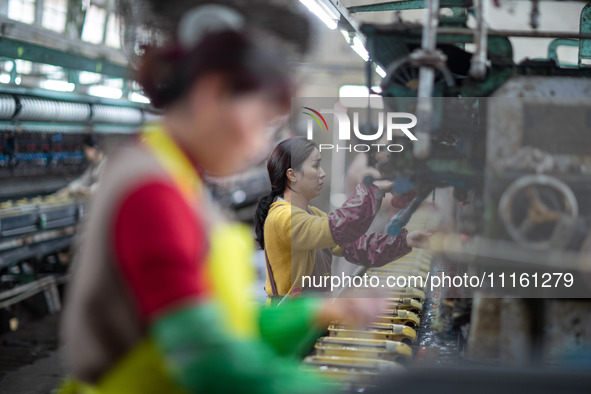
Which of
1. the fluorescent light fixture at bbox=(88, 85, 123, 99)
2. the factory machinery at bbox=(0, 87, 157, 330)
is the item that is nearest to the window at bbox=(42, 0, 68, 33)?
the fluorescent light fixture at bbox=(88, 85, 123, 99)

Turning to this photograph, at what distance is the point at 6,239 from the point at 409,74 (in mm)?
4146

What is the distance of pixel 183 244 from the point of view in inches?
32.7

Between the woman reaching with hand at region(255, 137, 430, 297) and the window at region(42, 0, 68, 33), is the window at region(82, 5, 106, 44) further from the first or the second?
the woman reaching with hand at region(255, 137, 430, 297)

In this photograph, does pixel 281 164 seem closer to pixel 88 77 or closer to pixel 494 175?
pixel 494 175

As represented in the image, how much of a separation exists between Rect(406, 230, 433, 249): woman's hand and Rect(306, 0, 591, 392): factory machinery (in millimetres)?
63

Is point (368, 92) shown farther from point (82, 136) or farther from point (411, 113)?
point (82, 136)

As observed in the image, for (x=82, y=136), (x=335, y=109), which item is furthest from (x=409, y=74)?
(x=82, y=136)

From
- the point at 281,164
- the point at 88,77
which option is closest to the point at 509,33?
the point at 281,164

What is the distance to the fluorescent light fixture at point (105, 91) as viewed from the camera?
8734 millimetres

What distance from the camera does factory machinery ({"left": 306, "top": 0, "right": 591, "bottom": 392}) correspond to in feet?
8.04

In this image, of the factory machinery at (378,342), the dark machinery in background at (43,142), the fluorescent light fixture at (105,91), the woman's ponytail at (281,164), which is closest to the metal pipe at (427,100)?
the factory machinery at (378,342)

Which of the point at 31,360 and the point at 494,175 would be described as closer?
the point at 494,175

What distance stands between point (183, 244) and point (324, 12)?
2.45m

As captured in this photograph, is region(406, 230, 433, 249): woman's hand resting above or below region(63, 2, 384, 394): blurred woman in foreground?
below
